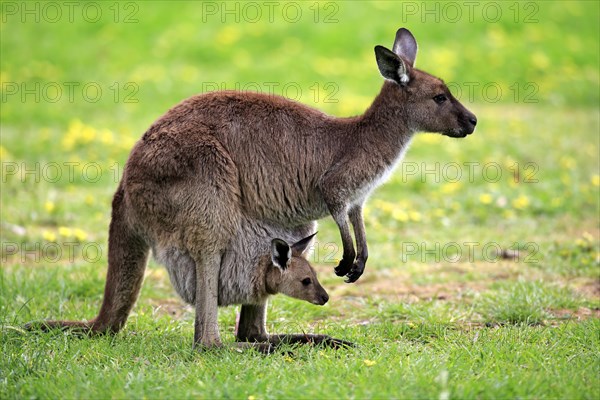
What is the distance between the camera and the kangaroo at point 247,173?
16.0ft

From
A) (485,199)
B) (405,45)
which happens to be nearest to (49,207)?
(405,45)

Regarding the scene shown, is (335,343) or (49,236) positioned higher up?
(49,236)

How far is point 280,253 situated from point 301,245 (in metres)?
0.29

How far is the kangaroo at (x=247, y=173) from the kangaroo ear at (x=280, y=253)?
249mm

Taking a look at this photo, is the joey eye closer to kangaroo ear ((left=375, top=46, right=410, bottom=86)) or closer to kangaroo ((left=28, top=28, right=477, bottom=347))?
kangaroo ((left=28, top=28, right=477, bottom=347))

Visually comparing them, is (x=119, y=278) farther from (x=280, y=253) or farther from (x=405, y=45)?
(x=405, y=45)

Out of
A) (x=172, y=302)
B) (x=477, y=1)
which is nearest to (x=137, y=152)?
(x=172, y=302)

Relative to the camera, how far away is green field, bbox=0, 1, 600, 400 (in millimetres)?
4395

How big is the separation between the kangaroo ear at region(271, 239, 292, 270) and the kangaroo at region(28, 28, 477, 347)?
0.82 feet

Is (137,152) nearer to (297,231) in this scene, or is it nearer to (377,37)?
(297,231)

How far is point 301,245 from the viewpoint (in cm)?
523

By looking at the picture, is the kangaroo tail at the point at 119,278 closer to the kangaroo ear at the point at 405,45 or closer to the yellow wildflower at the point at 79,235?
the kangaroo ear at the point at 405,45

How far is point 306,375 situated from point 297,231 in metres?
1.35

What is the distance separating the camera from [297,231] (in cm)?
544
